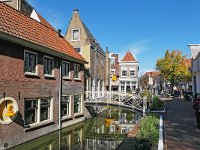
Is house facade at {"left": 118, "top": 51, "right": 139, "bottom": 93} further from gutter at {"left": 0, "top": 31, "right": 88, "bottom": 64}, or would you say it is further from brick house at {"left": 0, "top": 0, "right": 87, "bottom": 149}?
gutter at {"left": 0, "top": 31, "right": 88, "bottom": 64}

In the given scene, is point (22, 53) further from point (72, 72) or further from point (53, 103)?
point (72, 72)

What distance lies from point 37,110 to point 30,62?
9.98 ft

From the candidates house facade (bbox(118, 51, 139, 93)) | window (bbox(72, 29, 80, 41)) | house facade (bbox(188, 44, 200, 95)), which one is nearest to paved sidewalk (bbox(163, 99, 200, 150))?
window (bbox(72, 29, 80, 41))

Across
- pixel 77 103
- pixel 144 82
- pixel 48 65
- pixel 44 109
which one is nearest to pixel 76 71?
pixel 77 103

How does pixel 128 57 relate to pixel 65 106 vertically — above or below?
above

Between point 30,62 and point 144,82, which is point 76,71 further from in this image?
point 144,82

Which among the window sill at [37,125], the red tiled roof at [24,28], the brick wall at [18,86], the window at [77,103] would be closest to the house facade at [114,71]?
the window at [77,103]

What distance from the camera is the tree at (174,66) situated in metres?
50.0

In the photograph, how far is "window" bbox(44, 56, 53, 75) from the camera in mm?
17812

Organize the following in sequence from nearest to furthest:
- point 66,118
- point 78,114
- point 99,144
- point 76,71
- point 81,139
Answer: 1. point 99,144
2. point 81,139
3. point 66,118
4. point 78,114
5. point 76,71

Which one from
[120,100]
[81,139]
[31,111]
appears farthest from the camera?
[120,100]

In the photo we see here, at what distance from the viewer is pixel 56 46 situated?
20.2m

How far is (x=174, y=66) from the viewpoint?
5050 cm

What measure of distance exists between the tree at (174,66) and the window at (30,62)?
125 ft
